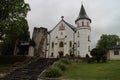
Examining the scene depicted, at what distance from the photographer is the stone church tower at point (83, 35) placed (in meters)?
44.2

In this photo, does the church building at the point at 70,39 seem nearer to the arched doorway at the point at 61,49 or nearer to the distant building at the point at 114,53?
the arched doorway at the point at 61,49

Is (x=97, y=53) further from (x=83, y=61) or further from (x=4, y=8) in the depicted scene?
(x=4, y=8)

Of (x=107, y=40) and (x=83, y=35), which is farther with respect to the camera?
(x=107, y=40)

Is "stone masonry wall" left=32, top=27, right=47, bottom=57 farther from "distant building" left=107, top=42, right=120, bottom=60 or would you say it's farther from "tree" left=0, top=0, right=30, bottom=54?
"tree" left=0, top=0, right=30, bottom=54

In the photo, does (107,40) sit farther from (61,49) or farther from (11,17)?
(11,17)

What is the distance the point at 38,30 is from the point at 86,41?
13.6 meters

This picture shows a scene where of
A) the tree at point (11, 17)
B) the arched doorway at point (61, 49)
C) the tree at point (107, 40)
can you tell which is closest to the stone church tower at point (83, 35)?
the arched doorway at point (61, 49)

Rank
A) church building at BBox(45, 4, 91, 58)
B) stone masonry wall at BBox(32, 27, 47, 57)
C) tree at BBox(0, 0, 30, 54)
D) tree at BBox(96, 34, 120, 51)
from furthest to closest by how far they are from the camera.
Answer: tree at BBox(96, 34, 120, 51)
stone masonry wall at BBox(32, 27, 47, 57)
church building at BBox(45, 4, 91, 58)
tree at BBox(0, 0, 30, 54)

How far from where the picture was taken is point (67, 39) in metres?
47.7

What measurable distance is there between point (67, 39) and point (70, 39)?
897 millimetres

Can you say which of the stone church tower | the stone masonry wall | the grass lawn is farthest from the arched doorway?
the grass lawn

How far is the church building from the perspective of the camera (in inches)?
1757

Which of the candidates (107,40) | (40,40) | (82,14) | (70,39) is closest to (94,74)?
(70,39)

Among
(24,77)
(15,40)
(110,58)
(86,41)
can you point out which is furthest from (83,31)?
(24,77)
